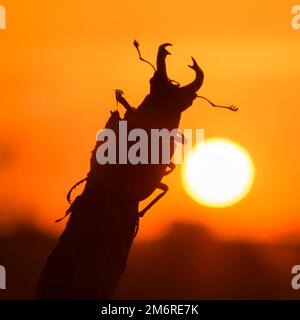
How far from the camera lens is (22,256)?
52.2m

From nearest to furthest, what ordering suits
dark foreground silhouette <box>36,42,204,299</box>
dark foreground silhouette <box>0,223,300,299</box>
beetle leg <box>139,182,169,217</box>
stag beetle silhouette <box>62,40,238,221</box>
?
dark foreground silhouette <box>36,42,204,299</box>
stag beetle silhouette <box>62,40,238,221</box>
beetle leg <box>139,182,169,217</box>
dark foreground silhouette <box>0,223,300,299</box>

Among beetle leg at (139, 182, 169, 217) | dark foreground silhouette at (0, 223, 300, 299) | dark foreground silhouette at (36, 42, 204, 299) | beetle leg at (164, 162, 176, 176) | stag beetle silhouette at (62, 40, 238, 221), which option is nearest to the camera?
dark foreground silhouette at (36, 42, 204, 299)

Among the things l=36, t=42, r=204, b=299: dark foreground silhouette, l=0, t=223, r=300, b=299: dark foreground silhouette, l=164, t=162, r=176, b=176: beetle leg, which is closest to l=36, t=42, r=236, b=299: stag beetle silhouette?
l=36, t=42, r=204, b=299: dark foreground silhouette

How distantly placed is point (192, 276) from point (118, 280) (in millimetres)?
41746

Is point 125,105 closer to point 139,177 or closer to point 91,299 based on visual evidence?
point 139,177

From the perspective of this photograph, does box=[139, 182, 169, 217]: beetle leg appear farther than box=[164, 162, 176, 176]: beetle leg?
No

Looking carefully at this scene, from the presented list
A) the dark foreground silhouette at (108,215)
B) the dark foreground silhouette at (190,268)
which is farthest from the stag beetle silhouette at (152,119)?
the dark foreground silhouette at (190,268)

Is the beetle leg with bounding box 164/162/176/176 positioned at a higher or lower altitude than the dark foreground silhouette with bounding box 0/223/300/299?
lower

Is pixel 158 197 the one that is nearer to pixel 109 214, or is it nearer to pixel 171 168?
pixel 171 168

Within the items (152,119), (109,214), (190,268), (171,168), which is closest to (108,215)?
(109,214)

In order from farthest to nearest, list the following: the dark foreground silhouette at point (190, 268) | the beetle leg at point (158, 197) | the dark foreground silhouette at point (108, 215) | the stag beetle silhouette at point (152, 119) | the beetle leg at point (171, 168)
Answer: the dark foreground silhouette at point (190, 268) → the beetle leg at point (171, 168) → the beetle leg at point (158, 197) → the stag beetle silhouette at point (152, 119) → the dark foreground silhouette at point (108, 215)

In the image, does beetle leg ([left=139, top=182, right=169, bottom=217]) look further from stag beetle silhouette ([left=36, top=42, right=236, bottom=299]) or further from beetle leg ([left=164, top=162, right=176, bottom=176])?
stag beetle silhouette ([left=36, top=42, right=236, bottom=299])

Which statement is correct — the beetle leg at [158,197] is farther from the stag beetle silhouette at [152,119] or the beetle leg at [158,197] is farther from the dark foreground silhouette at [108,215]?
the dark foreground silhouette at [108,215]
